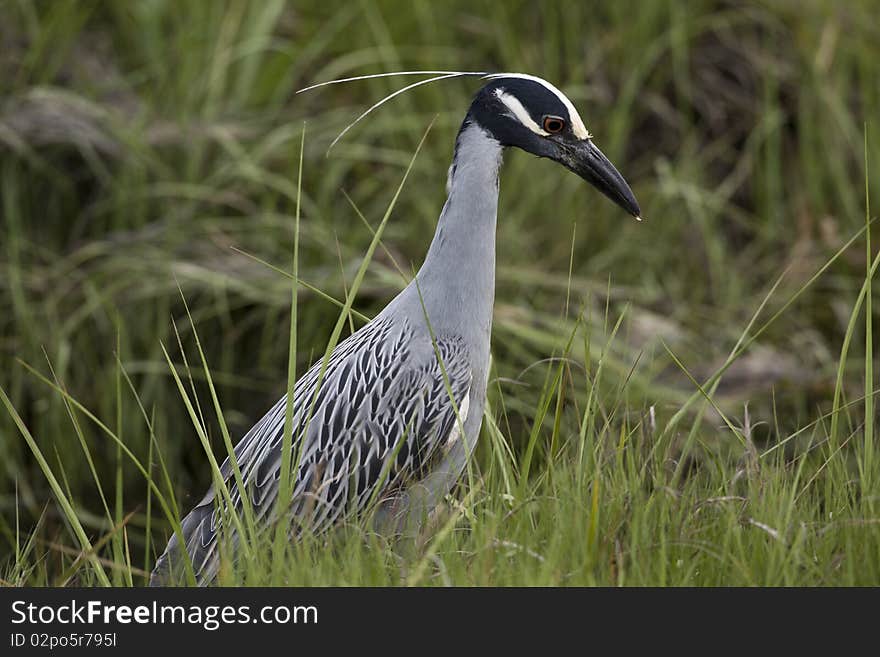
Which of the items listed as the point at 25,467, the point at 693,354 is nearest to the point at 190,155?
the point at 25,467

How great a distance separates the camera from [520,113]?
3516 mm

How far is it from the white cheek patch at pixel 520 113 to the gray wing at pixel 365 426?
0.65 m

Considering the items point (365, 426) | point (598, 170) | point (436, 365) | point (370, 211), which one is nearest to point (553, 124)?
point (598, 170)

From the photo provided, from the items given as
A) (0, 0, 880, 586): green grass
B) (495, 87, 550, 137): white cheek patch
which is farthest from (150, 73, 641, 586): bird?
(0, 0, 880, 586): green grass

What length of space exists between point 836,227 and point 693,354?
1215mm

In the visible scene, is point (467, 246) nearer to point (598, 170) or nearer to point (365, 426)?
point (598, 170)

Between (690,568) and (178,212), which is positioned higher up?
(178,212)

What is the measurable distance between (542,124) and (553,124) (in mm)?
31

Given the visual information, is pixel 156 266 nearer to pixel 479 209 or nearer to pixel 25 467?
pixel 25 467

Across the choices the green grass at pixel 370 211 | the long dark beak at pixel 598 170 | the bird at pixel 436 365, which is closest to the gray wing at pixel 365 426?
the bird at pixel 436 365

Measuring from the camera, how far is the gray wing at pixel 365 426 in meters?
3.52

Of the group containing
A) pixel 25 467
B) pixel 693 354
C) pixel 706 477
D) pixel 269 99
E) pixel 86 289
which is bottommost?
pixel 706 477

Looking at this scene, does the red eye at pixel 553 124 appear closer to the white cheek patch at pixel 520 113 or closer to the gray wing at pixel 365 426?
the white cheek patch at pixel 520 113
